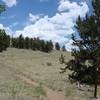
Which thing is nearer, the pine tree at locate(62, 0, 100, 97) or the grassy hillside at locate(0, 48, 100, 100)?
the grassy hillside at locate(0, 48, 100, 100)

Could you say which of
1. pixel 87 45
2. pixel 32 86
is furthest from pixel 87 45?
pixel 32 86

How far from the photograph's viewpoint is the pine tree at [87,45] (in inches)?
1640

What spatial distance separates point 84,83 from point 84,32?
22.0 ft

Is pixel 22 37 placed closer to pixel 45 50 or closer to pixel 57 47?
pixel 45 50

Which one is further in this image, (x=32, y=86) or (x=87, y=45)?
(x=87, y=45)

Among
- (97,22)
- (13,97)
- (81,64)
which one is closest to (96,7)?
→ (97,22)

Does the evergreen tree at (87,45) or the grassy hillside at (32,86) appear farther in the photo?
the evergreen tree at (87,45)

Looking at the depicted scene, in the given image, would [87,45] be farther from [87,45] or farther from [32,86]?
[32,86]

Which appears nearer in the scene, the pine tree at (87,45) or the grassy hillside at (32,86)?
the grassy hillside at (32,86)

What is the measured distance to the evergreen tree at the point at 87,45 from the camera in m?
41.7

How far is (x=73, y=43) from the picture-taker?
43.8 metres

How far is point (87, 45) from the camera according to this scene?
141 feet

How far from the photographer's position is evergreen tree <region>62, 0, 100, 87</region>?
41.7 m

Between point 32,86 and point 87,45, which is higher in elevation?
point 87,45
